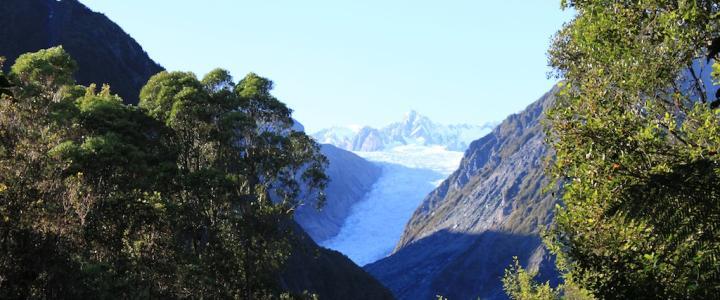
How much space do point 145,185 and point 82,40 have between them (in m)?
129

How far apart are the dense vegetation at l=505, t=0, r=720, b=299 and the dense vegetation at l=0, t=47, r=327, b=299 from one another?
672 inches

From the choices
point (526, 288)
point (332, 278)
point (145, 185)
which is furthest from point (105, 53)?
point (526, 288)

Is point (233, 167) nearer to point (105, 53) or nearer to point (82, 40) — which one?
point (105, 53)

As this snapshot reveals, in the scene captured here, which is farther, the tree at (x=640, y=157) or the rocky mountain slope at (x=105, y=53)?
Answer: the rocky mountain slope at (x=105, y=53)

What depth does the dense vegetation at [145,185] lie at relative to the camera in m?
20.7

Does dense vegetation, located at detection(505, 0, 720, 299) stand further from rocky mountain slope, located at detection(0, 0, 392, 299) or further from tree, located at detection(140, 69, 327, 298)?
rocky mountain slope, located at detection(0, 0, 392, 299)

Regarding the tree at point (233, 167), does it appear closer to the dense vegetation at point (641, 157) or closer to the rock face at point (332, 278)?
the dense vegetation at point (641, 157)

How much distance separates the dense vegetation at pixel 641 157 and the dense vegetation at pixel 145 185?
56.0ft

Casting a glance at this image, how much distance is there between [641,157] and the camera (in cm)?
1310

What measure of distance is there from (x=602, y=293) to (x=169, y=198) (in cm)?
2648

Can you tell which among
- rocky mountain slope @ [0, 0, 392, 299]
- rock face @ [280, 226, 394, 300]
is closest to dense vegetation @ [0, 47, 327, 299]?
rocky mountain slope @ [0, 0, 392, 299]

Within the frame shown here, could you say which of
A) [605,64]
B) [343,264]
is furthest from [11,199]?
[343,264]

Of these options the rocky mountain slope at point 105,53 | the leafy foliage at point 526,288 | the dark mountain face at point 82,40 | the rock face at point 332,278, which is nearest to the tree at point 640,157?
the leafy foliage at point 526,288

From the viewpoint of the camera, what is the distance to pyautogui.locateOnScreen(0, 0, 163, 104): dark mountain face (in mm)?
128125
